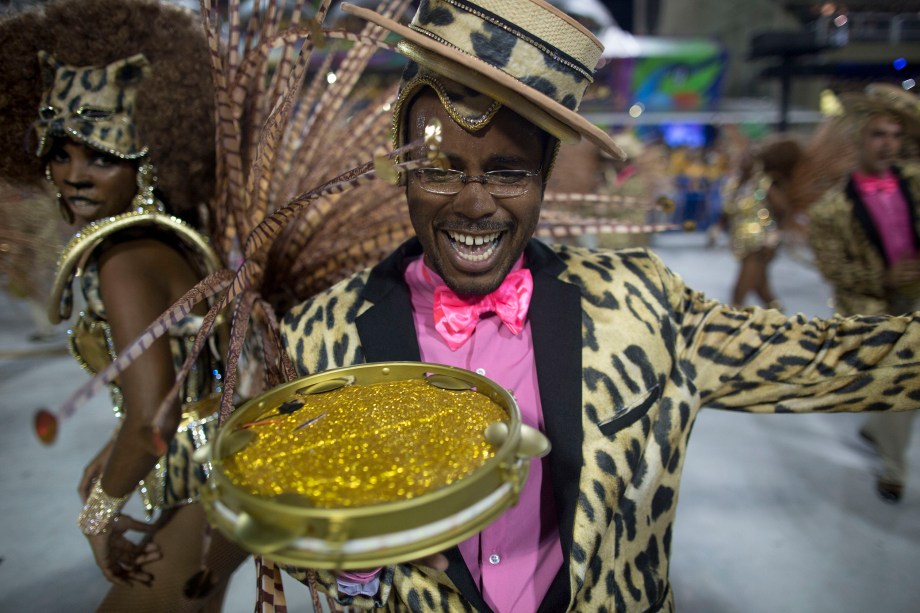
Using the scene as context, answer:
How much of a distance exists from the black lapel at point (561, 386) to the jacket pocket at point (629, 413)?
0.19 ft

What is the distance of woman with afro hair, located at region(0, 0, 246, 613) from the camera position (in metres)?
1.09

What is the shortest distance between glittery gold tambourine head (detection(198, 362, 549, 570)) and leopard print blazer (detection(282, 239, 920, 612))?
0.21 meters

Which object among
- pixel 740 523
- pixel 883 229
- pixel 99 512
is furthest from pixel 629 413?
pixel 883 229

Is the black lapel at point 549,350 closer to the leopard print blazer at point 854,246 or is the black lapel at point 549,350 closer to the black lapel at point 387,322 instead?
the black lapel at point 387,322

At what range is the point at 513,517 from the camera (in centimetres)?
99

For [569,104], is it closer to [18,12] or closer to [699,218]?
[18,12]

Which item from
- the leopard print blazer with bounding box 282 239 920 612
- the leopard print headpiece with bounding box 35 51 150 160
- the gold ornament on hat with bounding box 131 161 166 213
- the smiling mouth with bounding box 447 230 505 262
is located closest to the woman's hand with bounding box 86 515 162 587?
the leopard print blazer with bounding box 282 239 920 612

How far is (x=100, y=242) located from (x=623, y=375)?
1064mm

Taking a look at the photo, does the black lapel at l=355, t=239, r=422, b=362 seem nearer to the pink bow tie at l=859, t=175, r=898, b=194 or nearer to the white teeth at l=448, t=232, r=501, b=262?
the white teeth at l=448, t=232, r=501, b=262

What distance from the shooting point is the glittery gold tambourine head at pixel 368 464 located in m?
0.54

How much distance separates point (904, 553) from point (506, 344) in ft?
7.30

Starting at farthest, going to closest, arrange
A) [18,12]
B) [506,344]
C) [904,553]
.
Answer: [904,553], [18,12], [506,344]

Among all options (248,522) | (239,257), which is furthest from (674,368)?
(239,257)

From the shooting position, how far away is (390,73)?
10.2m
